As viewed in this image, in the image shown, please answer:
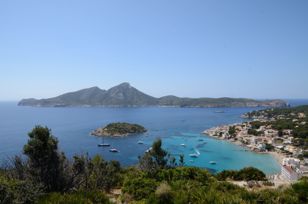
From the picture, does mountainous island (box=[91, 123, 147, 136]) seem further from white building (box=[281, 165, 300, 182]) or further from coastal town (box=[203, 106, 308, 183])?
white building (box=[281, 165, 300, 182])

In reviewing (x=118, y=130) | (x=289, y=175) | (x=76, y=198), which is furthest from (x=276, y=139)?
(x=76, y=198)

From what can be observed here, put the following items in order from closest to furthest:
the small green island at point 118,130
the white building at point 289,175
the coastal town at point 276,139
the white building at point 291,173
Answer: the white building at point 289,175
the white building at point 291,173
the coastal town at point 276,139
the small green island at point 118,130

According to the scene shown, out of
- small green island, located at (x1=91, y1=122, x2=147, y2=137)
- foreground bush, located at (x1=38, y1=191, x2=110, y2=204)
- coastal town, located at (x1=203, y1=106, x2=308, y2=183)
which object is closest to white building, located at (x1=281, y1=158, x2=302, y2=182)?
coastal town, located at (x1=203, y1=106, x2=308, y2=183)

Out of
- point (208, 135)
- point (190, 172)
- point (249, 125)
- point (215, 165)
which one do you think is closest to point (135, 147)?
point (215, 165)

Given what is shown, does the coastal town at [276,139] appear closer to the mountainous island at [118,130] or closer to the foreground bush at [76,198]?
the mountainous island at [118,130]

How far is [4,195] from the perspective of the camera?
20.7 feet

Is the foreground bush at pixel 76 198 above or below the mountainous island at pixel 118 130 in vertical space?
above

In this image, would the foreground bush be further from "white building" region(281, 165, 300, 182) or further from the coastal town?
the coastal town

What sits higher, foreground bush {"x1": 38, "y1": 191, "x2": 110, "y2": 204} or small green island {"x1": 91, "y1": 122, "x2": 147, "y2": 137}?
foreground bush {"x1": 38, "y1": 191, "x2": 110, "y2": 204}

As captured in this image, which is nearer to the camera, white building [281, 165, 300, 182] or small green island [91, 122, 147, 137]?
white building [281, 165, 300, 182]

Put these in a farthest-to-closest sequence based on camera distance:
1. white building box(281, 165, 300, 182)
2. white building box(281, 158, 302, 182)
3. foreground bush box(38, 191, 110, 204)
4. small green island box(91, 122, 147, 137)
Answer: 1. small green island box(91, 122, 147, 137)
2. white building box(281, 158, 302, 182)
3. white building box(281, 165, 300, 182)
4. foreground bush box(38, 191, 110, 204)

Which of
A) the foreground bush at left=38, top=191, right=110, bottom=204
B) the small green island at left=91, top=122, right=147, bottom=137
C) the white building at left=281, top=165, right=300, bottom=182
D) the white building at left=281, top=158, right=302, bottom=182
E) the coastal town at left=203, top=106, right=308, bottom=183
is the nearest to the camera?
the foreground bush at left=38, top=191, right=110, bottom=204

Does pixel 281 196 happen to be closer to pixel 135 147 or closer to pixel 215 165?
pixel 215 165

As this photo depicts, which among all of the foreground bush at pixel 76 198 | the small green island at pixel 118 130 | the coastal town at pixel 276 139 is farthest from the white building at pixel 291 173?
the small green island at pixel 118 130
